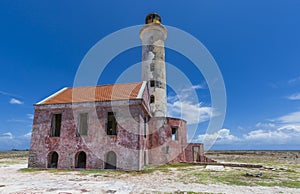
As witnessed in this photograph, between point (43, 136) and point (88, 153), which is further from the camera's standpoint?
point (43, 136)

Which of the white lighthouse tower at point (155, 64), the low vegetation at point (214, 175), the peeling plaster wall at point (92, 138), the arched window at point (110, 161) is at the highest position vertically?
the white lighthouse tower at point (155, 64)

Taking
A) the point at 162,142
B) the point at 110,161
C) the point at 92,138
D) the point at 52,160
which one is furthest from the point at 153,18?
the point at 52,160

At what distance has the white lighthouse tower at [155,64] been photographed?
21891 mm

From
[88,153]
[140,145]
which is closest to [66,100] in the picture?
[88,153]

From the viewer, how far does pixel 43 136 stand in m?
A: 16.8

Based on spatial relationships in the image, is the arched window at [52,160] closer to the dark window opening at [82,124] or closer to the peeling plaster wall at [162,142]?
the dark window opening at [82,124]

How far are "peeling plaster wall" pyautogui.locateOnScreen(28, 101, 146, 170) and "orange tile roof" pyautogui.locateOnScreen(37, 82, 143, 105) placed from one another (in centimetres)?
61

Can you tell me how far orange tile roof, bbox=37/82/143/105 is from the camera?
54.4ft

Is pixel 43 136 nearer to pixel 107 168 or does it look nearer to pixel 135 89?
pixel 107 168

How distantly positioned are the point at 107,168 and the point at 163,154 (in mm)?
5663

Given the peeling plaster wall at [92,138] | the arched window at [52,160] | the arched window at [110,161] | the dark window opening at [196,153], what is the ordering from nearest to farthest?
1. the peeling plaster wall at [92,138]
2. the arched window at [110,161]
3. the arched window at [52,160]
4. the dark window opening at [196,153]

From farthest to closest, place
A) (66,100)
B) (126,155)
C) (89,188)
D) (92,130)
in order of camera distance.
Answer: (66,100) → (92,130) → (126,155) → (89,188)

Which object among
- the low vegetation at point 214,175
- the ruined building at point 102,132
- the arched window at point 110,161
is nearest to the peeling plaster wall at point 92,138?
the ruined building at point 102,132

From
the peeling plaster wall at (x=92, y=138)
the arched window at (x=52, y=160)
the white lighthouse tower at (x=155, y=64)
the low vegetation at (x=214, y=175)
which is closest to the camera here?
the low vegetation at (x=214, y=175)
